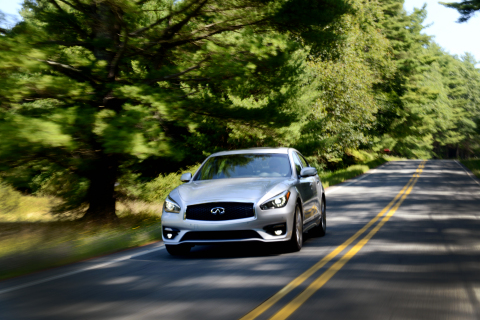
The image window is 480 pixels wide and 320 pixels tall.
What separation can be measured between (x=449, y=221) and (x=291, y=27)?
23.7 feet

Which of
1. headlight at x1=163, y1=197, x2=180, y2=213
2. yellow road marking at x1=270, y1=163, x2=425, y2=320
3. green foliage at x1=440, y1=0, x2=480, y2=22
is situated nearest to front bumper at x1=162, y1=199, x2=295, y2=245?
headlight at x1=163, y1=197, x2=180, y2=213

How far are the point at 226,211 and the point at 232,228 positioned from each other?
0.92 feet

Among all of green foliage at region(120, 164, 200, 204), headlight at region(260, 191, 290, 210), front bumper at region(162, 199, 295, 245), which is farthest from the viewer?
green foliage at region(120, 164, 200, 204)

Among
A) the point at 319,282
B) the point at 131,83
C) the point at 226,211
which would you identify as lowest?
the point at 319,282

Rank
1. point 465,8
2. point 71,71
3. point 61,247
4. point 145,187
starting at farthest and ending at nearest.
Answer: point 465,8
point 145,187
point 71,71
point 61,247

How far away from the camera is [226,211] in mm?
8312

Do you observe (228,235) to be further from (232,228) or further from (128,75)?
(128,75)

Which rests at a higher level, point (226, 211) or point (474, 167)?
point (226, 211)

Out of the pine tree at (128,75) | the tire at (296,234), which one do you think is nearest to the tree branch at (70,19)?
the pine tree at (128,75)

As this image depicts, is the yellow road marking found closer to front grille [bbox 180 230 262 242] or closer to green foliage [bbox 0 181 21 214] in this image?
front grille [bbox 180 230 262 242]

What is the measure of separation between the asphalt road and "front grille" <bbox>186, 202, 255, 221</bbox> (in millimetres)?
667

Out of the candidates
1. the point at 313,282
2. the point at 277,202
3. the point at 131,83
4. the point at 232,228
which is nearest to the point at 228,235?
the point at 232,228

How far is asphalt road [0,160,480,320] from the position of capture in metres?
5.51

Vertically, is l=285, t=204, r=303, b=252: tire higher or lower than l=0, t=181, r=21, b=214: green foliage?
higher
